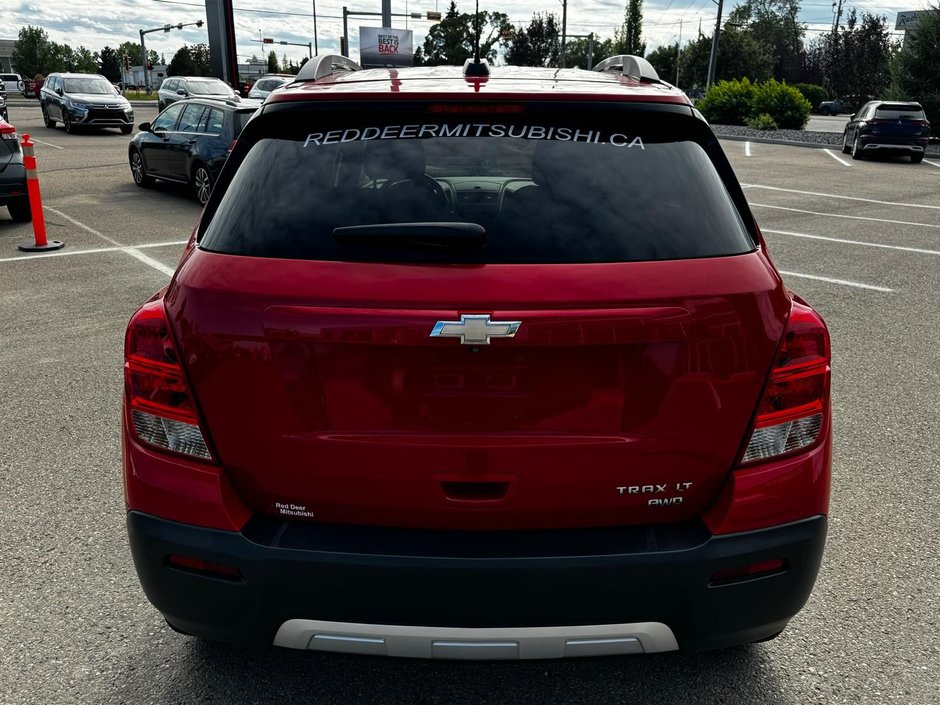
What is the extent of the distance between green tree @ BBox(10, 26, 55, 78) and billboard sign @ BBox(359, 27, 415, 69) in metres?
64.1

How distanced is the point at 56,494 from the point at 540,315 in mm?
2895

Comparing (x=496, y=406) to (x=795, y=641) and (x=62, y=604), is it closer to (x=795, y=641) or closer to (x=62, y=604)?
(x=795, y=641)

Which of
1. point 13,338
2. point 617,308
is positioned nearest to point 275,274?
point 617,308

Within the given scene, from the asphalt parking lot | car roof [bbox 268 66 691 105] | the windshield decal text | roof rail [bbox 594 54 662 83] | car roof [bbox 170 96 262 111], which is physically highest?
roof rail [bbox 594 54 662 83]

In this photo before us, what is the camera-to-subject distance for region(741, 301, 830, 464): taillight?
83.9 inches

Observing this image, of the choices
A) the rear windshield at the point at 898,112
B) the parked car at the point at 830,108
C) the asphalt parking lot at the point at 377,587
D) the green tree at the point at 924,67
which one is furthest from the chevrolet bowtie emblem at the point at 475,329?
the parked car at the point at 830,108

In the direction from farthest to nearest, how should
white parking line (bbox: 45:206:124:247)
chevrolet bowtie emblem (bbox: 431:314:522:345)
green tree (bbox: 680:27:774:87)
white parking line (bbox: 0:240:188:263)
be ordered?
green tree (bbox: 680:27:774:87) → white parking line (bbox: 45:206:124:247) → white parking line (bbox: 0:240:188:263) → chevrolet bowtie emblem (bbox: 431:314:522:345)

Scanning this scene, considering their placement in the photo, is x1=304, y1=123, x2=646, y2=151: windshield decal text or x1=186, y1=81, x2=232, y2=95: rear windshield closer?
x1=304, y1=123, x2=646, y2=151: windshield decal text

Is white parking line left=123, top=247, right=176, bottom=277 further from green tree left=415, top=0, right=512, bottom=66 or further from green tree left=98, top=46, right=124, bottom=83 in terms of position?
green tree left=98, top=46, right=124, bottom=83

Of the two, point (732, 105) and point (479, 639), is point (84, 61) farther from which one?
point (479, 639)

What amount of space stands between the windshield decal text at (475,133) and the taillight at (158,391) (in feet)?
2.24

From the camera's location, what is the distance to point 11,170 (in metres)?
10.8

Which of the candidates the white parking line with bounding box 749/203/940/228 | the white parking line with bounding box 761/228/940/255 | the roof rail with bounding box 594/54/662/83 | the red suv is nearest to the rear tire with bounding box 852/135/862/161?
the white parking line with bounding box 749/203/940/228

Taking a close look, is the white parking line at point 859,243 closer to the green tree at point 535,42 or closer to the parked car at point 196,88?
the parked car at point 196,88
